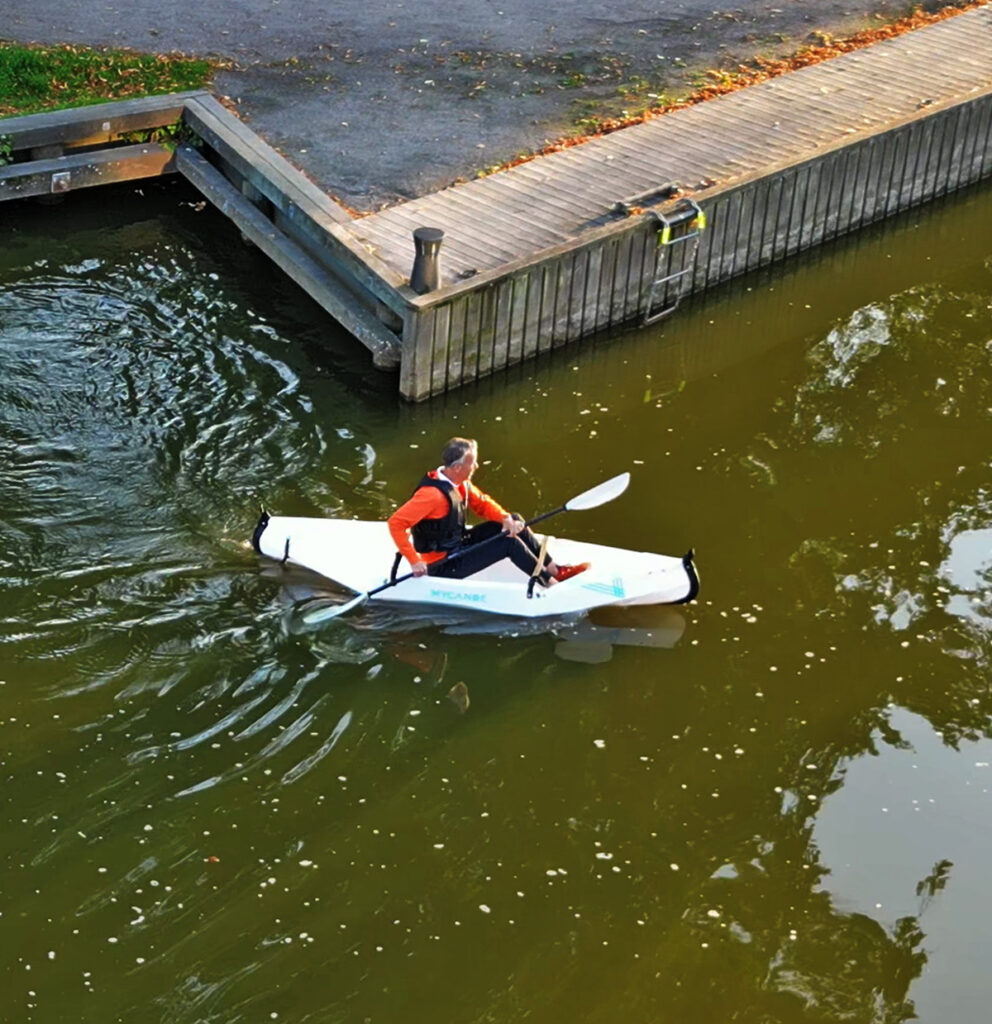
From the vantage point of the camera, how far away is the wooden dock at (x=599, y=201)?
12.5 metres

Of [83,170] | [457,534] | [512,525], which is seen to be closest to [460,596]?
[457,534]

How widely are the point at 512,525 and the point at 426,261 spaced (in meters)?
2.74

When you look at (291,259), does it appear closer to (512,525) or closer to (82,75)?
(82,75)

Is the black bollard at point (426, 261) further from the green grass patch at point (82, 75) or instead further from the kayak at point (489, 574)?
the green grass patch at point (82, 75)

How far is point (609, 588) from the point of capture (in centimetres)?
1023

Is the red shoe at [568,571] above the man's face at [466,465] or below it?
below

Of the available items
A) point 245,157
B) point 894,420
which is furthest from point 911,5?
point 245,157

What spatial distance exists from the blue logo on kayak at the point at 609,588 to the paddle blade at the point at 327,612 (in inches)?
57.1

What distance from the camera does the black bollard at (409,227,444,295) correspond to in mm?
11727

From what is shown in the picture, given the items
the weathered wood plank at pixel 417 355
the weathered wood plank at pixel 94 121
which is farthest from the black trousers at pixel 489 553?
the weathered wood plank at pixel 94 121

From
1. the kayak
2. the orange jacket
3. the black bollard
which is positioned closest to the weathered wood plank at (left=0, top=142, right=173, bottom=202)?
the black bollard

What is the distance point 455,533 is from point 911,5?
1023 centimetres

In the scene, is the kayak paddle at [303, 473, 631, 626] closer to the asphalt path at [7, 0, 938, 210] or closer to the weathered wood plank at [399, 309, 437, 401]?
the weathered wood plank at [399, 309, 437, 401]

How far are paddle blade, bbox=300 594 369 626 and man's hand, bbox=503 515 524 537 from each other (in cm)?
101
